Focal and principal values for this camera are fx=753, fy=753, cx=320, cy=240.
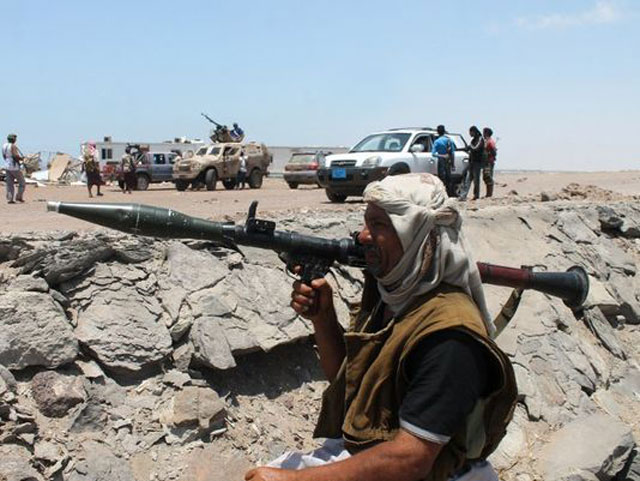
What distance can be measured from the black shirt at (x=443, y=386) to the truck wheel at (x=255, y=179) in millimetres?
23232

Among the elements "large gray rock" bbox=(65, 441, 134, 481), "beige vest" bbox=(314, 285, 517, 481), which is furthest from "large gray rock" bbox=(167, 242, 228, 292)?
"beige vest" bbox=(314, 285, 517, 481)

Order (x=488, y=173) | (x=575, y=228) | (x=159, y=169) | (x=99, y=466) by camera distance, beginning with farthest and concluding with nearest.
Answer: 1. (x=159, y=169)
2. (x=488, y=173)
3. (x=575, y=228)
4. (x=99, y=466)

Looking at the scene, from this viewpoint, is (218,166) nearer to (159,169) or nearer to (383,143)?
(159,169)

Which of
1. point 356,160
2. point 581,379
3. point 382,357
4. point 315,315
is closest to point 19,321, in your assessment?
point 315,315

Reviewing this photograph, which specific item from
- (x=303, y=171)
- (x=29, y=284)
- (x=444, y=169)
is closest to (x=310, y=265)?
(x=29, y=284)

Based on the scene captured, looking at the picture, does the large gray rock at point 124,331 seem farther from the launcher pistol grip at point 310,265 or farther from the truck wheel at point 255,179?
the truck wheel at point 255,179

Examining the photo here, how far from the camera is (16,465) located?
4387 mm

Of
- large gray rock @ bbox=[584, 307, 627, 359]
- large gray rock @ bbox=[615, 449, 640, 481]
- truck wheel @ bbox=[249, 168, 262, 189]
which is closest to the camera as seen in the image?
large gray rock @ bbox=[615, 449, 640, 481]

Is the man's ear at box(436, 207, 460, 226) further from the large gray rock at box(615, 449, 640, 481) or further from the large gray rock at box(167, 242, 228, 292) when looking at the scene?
the large gray rock at box(615, 449, 640, 481)

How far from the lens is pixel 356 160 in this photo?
14734mm

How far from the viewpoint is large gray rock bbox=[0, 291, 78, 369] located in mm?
5016

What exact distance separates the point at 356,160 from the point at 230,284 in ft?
28.8

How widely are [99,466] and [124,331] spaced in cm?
110

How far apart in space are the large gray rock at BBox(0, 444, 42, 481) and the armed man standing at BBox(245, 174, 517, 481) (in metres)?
2.62
